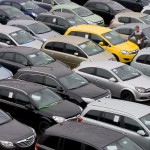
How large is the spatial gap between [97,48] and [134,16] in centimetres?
603

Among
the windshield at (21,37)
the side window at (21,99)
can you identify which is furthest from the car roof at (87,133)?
the windshield at (21,37)

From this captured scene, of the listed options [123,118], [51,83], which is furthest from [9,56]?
[123,118]

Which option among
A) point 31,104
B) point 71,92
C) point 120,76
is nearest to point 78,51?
point 120,76

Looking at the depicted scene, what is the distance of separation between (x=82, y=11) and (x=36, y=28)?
4.65 m

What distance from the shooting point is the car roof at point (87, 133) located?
39.4ft

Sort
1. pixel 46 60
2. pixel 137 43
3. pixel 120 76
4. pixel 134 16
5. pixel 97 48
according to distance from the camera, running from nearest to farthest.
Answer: pixel 120 76, pixel 46 60, pixel 97 48, pixel 137 43, pixel 134 16

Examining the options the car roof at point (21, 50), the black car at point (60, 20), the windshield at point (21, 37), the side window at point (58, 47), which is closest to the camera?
the car roof at point (21, 50)

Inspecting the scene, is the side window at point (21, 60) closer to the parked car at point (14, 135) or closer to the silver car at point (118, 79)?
the silver car at point (118, 79)

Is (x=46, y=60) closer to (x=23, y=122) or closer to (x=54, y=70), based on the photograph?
(x=54, y=70)

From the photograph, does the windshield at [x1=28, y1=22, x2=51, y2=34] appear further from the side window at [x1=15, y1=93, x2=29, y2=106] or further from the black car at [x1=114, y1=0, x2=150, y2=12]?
the side window at [x1=15, y1=93, x2=29, y2=106]

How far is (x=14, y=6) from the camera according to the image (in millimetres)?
30047

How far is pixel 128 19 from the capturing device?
2762 cm

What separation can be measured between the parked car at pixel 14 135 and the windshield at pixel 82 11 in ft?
48.4

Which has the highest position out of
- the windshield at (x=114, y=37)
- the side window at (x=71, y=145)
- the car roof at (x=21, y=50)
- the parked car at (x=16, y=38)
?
the side window at (x=71, y=145)
